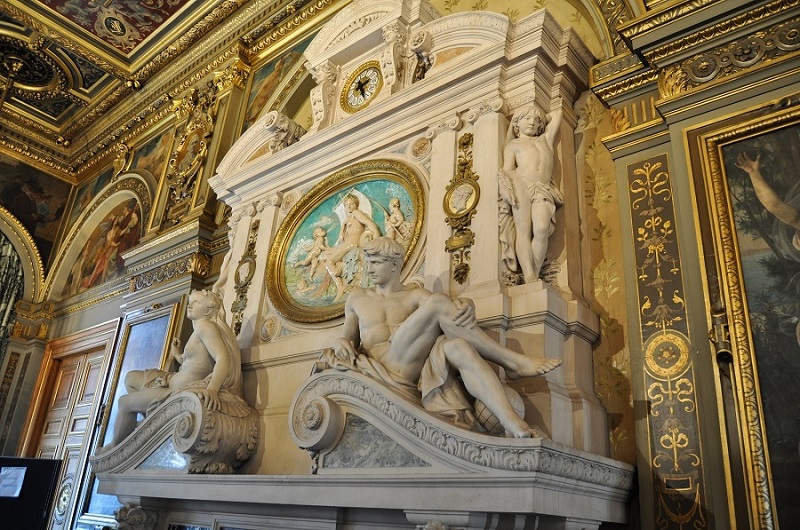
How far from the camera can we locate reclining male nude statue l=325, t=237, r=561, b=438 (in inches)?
135

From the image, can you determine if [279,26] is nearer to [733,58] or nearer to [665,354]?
[733,58]

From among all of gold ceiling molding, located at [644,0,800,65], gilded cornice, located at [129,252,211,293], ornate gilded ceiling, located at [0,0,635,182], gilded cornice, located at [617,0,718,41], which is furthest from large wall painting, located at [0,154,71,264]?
gold ceiling molding, located at [644,0,800,65]

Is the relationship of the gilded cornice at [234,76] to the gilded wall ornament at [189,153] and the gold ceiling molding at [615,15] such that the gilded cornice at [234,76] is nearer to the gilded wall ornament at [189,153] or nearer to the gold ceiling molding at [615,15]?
the gilded wall ornament at [189,153]

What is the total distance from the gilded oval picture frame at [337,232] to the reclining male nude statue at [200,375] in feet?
1.89

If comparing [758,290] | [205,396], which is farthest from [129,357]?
[758,290]

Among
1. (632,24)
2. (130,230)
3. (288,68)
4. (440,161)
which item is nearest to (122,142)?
(130,230)

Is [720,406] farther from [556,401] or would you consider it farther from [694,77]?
[694,77]

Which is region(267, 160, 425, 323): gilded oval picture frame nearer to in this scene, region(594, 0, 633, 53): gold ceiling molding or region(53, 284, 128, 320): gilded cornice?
region(594, 0, 633, 53): gold ceiling molding

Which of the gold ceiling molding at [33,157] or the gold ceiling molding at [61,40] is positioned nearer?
the gold ceiling molding at [61,40]

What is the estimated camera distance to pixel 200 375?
5.22m

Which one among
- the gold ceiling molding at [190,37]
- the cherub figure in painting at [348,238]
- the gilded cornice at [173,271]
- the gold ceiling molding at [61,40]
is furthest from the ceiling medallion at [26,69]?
the cherub figure in painting at [348,238]

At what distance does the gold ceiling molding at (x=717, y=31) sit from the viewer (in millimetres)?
3758

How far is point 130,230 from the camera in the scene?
10031mm

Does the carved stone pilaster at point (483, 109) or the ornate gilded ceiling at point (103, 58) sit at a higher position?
the ornate gilded ceiling at point (103, 58)
